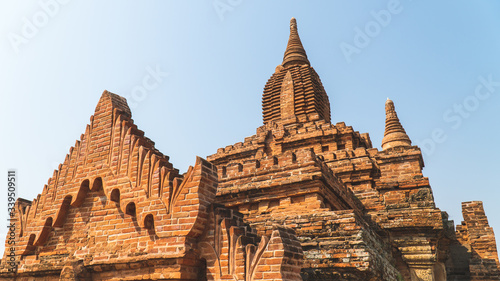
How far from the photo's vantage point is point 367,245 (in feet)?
23.2

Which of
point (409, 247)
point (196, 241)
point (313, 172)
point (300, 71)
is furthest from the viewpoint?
point (300, 71)

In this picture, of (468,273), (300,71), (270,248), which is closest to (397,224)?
(270,248)

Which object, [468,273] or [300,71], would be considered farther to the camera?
[300,71]

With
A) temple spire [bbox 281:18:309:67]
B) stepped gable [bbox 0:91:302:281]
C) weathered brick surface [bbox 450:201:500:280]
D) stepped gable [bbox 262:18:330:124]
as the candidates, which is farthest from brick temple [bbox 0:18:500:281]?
temple spire [bbox 281:18:309:67]

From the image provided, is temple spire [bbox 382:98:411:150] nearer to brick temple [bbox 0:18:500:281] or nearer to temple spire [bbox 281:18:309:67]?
temple spire [bbox 281:18:309:67]

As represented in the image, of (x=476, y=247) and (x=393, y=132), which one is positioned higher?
(x=393, y=132)

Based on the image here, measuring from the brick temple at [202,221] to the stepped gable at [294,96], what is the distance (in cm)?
767

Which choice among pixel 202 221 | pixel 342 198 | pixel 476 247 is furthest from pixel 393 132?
pixel 202 221

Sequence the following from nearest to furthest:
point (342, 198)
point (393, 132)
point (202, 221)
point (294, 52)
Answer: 1. point (202, 221)
2. point (342, 198)
3. point (393, 132)
4. point (294, 52)

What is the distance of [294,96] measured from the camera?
20.6 m

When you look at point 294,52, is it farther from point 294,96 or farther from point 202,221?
point 202,221

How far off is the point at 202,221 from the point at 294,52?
776 inches

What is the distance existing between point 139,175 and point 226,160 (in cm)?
1237

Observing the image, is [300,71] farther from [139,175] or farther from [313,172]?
[139,175]
